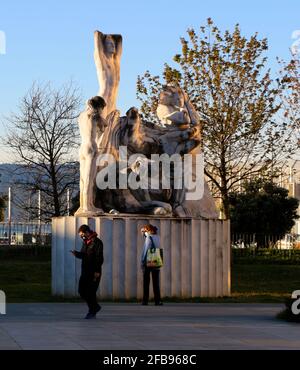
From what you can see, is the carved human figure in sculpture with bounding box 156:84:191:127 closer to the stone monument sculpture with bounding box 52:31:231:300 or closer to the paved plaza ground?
the stone monument sculpture with bounding box 52:31:231:300

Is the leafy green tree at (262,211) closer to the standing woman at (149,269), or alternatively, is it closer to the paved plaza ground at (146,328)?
the standing woman at (149,269)

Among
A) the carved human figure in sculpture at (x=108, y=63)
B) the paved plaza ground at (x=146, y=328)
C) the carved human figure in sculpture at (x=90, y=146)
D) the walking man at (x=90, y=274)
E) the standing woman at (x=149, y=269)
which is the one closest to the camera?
the paved plaza ground at (x=146, y=328)

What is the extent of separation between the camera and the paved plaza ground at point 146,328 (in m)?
14.6

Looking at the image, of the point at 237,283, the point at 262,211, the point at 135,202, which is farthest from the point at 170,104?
the point at 262,211

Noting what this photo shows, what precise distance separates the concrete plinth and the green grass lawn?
1.80ft

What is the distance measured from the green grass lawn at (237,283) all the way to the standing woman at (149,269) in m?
1.83

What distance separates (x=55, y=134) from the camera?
5072 cm

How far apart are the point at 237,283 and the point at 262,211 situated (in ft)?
104

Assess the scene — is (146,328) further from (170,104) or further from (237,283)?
(237,283)

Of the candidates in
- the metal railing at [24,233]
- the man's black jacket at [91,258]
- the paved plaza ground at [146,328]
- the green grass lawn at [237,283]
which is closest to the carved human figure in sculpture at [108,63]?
the green grass lawn at [237,283]

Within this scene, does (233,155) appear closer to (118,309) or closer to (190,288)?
(190,288)

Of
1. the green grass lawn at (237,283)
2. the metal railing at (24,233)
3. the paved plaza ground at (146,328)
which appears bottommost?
the paved plaza ground at (146,328)

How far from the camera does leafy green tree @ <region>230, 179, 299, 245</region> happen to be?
6206 centimetres
